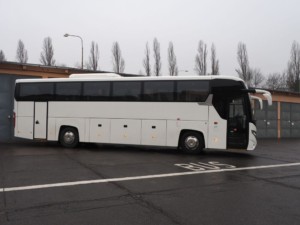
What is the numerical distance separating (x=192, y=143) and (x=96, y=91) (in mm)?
5057

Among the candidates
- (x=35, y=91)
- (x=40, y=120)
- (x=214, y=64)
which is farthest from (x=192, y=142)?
(x=214, y=64)

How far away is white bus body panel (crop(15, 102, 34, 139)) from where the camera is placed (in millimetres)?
17594

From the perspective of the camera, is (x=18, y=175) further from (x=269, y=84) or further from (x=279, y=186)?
(x=269, y=84)

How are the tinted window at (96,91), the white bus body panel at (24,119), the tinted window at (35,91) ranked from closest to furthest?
the tinted window at (96,91)
the tinted window at (35,91)
the white bus body panel at (24,119)

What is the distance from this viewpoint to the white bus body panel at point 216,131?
15.1 m

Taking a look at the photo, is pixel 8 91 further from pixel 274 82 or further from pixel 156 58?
pixel 274 82

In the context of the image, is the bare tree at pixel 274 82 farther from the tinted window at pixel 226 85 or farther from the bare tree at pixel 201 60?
the tinted window at pixel 226 85

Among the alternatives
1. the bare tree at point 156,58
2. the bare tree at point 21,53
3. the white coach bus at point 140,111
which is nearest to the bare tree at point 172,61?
the bare tree at point 156,58

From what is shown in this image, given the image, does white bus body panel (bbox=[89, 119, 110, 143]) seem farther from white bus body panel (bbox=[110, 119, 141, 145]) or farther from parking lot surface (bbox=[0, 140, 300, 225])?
parking lot surface (bbox=[0, 140, 300, 225])

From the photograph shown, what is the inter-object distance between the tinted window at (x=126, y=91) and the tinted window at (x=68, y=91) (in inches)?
70.0

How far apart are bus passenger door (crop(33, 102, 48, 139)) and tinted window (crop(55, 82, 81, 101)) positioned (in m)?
0.85

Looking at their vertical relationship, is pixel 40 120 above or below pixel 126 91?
below

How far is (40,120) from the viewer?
57.3 ft

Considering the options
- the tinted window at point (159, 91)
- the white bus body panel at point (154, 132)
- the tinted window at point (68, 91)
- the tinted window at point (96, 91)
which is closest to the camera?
the tinted window at point (159, 91)
